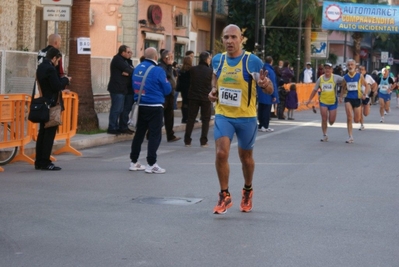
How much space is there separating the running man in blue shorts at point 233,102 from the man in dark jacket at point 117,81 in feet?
32.0

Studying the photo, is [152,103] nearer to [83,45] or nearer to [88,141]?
[88,141]

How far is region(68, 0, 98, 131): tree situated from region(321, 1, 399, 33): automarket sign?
98.8 ft

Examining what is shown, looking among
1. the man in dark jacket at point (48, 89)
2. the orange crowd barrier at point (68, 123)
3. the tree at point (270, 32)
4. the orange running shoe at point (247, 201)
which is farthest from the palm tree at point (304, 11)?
the orange running shoe at point (247, 201)

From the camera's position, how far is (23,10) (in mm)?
26281

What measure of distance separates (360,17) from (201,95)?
3224 centimetres

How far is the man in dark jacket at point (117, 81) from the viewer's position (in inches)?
768

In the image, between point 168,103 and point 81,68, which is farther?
point 81,68

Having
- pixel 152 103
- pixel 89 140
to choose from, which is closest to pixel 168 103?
pixel 89 140

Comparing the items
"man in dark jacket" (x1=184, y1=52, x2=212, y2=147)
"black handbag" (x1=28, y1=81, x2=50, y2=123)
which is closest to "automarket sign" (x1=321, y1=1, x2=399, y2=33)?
"man in dark jacket" (x1=184, y1=52, x2=212, y2=147)

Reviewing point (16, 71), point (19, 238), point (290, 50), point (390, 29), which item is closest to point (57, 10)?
point (16, 71)

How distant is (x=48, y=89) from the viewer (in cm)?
1382

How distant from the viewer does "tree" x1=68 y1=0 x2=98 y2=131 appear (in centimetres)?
1956

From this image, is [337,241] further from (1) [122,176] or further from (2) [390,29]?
(2) [390,29]

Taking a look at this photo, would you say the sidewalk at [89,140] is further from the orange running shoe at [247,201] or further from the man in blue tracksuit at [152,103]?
the orange running shoe at [247,201]
